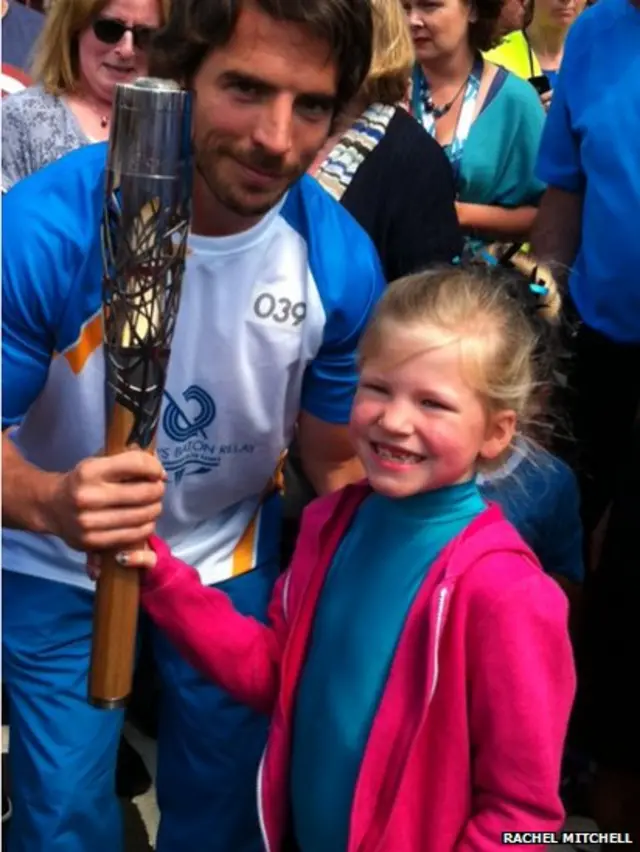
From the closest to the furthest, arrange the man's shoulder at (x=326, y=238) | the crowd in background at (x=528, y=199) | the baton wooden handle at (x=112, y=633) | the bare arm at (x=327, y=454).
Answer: the baton wooden handle at (x=112, y=633) < the man's shoulder at (x=326, y=238) < the bare arm at (x=327, y=454) < the crowd in background at (x=528, y=199)

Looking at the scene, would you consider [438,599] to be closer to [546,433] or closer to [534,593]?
[534,593]

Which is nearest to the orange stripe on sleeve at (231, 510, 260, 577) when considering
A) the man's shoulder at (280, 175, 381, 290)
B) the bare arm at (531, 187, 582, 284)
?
the man's shoulder at (280, 175, 381, 290)

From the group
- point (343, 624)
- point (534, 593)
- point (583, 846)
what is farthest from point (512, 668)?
point (583, 846)

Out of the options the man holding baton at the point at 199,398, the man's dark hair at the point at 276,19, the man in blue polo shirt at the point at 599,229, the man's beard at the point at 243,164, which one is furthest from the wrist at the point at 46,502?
the man in blue polo shirt at the point at 599,229

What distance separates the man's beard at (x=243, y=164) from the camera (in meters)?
1.82

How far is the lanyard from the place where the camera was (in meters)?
3.19

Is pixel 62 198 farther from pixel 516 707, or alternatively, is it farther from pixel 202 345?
pixel 516 707

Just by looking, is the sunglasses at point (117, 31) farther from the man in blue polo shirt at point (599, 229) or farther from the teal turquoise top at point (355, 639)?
the teal turquoise top at point (355, 639)

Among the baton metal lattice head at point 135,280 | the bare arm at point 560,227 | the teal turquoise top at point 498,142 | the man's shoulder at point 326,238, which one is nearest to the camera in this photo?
the baton metal lattice head at point 135,280

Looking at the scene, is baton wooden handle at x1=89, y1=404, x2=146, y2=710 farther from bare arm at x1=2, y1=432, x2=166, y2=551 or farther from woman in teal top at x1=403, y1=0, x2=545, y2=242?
woman in teal top at x1=403, y1=0, x2=545, y2=242

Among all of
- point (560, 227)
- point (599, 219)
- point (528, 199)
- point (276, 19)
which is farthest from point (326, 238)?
point (528, 199)

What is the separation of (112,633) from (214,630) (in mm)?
199

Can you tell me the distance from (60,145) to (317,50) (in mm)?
1185

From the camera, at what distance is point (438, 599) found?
1617 mm
